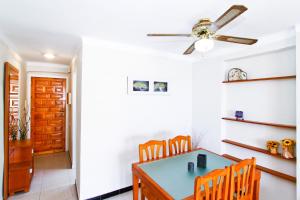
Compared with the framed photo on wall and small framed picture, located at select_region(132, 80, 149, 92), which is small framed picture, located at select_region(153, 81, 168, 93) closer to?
the framed photo on wall

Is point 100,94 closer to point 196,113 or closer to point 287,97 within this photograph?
point 196,113

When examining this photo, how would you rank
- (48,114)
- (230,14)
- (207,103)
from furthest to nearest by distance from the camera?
(48,114)
(207,103)
(230,14)

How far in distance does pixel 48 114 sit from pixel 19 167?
2.06m

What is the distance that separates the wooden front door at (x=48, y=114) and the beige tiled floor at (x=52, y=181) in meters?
0.46

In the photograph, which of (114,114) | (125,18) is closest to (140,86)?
(114,114)

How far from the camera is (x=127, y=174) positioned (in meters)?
2.65

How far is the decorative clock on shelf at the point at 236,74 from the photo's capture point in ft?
8.48

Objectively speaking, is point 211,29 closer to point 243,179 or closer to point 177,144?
point 243,179

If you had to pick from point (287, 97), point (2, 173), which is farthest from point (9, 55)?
point (287, 97)

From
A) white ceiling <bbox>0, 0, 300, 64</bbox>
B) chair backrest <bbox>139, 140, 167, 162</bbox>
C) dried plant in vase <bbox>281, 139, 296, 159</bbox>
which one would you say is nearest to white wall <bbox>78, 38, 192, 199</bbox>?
white ceiling <bbox>0, 0, 300, 64</bbox>

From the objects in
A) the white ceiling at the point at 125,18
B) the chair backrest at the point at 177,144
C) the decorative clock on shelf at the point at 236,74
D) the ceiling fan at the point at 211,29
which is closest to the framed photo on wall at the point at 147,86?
the white ceiling at the point at 125,18

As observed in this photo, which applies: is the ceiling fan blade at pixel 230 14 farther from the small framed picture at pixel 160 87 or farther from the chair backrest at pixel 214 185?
the small framed picture at pixel 160 87

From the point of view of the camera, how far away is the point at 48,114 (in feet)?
14.3

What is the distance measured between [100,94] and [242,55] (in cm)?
223
